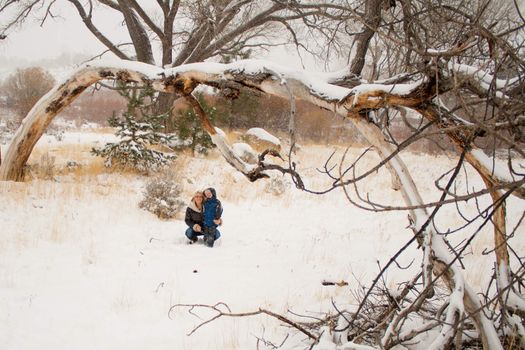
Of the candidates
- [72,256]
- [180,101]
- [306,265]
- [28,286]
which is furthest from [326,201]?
[180,101]

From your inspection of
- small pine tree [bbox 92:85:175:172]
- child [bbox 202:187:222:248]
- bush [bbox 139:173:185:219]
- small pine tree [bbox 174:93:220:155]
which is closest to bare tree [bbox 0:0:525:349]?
child [bbox 202:187:222:248]

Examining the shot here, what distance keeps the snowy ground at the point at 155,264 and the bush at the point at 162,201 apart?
19 centimetres

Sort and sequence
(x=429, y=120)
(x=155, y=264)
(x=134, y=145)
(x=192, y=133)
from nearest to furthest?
(x=429, y=120)
(x=155, y=264)
(x=134, y=145)
(x=192, y=133)

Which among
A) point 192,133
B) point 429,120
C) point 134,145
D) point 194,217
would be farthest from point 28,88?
point 429,120

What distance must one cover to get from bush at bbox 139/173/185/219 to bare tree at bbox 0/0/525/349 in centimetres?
205

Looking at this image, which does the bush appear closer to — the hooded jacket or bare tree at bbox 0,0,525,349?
the hooded jacket

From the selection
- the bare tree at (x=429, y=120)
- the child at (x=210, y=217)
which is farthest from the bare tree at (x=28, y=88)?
the child at (x=210, y=217)

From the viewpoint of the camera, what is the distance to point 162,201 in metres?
6.23

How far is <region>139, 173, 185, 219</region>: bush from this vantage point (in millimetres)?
6184

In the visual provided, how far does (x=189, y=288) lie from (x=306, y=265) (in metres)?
1.69

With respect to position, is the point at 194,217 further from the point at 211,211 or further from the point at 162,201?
the point at 162,201

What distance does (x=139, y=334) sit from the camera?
2.93 m

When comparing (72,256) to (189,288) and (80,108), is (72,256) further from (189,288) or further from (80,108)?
(80,108)

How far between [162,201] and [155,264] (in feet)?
6.82
